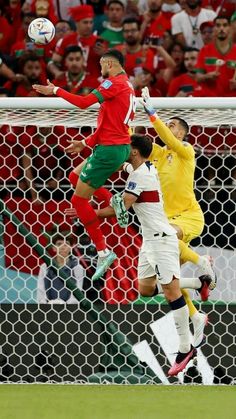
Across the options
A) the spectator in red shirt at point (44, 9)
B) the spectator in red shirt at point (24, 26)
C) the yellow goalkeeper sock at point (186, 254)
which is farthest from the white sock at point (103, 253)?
the spectator in red shirt at point (44, 9)

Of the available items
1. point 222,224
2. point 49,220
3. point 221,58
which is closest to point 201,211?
point 222,224

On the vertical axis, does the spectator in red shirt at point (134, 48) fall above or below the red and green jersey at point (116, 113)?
below

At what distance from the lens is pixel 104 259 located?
9336 millimetres

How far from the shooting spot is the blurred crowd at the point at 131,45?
41.9 feet

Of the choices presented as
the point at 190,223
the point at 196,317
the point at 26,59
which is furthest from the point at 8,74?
the point at 196,317

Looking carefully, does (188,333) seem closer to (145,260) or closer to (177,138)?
(145,260)

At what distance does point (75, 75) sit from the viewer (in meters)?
12.9

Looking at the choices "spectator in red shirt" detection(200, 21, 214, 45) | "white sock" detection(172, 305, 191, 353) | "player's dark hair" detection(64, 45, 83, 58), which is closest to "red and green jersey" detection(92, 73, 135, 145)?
"white sock" detection(172, 305, 191, 353)

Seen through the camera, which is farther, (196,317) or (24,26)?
(24,26)

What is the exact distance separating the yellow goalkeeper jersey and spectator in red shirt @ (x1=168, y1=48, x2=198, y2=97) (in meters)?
2.79

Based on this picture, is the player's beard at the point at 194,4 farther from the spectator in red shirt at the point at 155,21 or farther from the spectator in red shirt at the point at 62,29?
the spectator in red shirt at the point at 62,29

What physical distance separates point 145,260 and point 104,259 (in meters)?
0.39

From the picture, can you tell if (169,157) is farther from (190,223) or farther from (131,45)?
(131,45)

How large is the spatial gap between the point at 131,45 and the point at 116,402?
18.8ft
